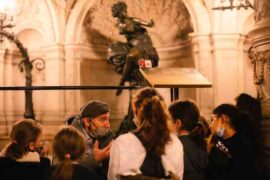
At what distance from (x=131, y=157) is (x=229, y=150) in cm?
108

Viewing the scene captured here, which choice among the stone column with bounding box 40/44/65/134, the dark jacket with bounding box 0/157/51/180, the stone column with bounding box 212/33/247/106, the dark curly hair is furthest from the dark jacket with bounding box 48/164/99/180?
the stone column with bounding box 40/44/65/134

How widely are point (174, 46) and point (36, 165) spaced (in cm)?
1020

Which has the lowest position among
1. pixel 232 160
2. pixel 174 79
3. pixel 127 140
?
pixel 232 160

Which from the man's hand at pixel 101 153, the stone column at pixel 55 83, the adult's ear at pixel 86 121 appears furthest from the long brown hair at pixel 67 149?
the stone column at pixel 55 83

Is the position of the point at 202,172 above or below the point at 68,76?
below

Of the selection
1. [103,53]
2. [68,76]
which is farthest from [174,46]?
[68,76]

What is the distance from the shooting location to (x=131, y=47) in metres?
10.6

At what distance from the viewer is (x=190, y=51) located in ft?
40.5

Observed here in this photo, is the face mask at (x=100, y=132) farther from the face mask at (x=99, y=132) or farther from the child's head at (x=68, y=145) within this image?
the child's head at (x=68, y=145)

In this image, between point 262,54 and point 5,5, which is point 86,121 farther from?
point 5,5

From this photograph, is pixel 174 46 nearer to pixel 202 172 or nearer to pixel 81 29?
pixel 81 29

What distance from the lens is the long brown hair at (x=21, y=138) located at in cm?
312

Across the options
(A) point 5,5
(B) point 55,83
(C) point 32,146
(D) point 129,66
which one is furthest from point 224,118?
(B) point 55,83

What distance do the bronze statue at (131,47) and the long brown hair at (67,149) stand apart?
288 inches
